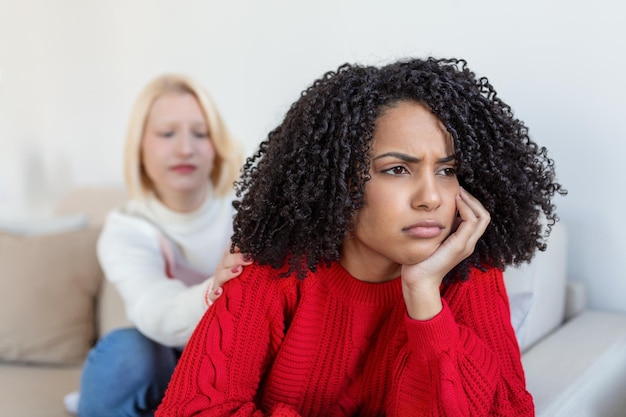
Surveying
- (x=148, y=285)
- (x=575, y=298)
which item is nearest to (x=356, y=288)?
(x=148, y=285)

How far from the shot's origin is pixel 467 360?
925 mm

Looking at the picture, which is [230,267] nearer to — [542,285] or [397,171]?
[397,171]

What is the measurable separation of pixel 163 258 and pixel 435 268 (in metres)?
0.86

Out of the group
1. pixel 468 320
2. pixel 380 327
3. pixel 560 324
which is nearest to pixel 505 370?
pixel 468 320

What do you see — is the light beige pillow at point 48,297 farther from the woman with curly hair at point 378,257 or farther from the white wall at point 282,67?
the woman with curly hair at point 378,257

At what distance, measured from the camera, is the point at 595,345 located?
128cm

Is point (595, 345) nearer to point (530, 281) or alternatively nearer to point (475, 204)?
point (530, 281)

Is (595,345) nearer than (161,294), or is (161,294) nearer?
(595,345)

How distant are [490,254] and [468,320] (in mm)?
112

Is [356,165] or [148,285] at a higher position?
[356,165]

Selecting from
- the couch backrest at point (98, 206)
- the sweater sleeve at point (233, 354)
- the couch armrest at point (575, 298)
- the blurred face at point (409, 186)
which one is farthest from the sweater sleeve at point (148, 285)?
the couch armrest at point (575, 298)

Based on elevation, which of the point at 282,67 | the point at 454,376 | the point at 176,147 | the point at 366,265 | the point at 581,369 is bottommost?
the point at 581,369

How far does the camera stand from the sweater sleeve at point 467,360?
910 mm

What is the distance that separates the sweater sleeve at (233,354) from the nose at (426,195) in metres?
0.26
